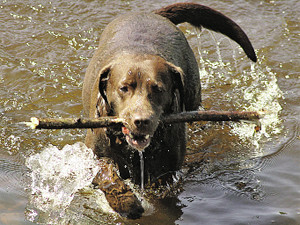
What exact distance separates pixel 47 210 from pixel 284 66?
4979 millimetres

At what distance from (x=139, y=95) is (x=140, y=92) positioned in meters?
0.04

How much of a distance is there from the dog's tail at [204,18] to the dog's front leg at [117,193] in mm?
2623

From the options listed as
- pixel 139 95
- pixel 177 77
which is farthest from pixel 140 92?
pixel 177 77

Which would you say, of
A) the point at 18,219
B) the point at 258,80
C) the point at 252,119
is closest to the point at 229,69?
the point at 258,80

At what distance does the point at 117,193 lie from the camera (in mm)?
4500

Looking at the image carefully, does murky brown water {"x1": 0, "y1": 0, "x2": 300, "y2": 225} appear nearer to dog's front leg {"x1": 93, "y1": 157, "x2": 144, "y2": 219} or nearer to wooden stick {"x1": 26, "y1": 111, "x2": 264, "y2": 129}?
dog's front leg {"x1": 93, "y1": 157, "x2": 144, "y2": 219}

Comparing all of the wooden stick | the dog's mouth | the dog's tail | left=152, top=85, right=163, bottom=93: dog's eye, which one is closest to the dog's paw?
the dog's mouth

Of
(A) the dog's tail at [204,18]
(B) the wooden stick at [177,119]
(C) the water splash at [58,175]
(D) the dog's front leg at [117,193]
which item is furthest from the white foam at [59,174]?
(A) the dog's tail at [204,18]

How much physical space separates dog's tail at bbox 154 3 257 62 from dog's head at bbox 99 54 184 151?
1959 millimetres

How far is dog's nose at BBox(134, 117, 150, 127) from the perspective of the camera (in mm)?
3884

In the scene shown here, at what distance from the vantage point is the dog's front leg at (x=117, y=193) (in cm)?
444

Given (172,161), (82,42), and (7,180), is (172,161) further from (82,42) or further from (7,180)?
(82,42)

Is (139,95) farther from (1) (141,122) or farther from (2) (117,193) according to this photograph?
(2) (117,193)

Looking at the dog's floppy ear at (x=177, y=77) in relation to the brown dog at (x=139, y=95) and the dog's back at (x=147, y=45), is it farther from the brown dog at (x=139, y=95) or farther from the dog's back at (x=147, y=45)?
the dog's back at (x=147, y=45)
